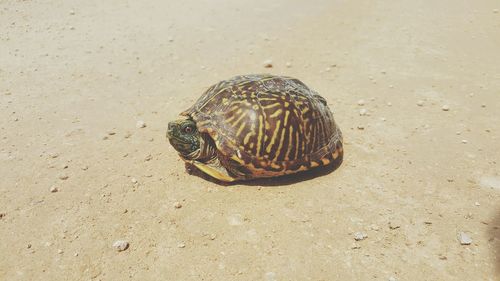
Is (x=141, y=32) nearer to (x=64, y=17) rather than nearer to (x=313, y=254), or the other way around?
(x=64, y=17)

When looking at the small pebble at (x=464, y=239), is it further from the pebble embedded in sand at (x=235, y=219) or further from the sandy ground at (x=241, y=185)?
the pebble embedded in sand at (x=235, y=219)

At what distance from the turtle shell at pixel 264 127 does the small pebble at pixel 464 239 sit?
1328 millimetres

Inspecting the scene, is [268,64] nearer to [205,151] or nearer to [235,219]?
[205,151]

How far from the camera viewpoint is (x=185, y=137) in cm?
387

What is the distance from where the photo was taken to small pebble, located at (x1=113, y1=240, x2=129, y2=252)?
3.20m

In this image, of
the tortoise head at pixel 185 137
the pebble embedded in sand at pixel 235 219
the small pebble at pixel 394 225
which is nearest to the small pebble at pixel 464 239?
the small pebble at pixel 394 225

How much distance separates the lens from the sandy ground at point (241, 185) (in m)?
3.16

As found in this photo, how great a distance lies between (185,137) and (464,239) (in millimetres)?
2623

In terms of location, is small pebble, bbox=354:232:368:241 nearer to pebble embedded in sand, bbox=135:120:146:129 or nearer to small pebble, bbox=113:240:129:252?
small pebble, bbox=113:240:129:252

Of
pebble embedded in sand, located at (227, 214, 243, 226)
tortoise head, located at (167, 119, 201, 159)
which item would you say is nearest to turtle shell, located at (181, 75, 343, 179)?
tortoise head, located at (167, 119, 201, 159)

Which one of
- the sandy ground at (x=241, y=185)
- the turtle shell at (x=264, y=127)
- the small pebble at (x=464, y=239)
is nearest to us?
the sandy ground at (x=241, y=185)

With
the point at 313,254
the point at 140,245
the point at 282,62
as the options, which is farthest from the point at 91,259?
the point at 282,62

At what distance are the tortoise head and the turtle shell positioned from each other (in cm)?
11

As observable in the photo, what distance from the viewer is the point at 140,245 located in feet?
10.7
